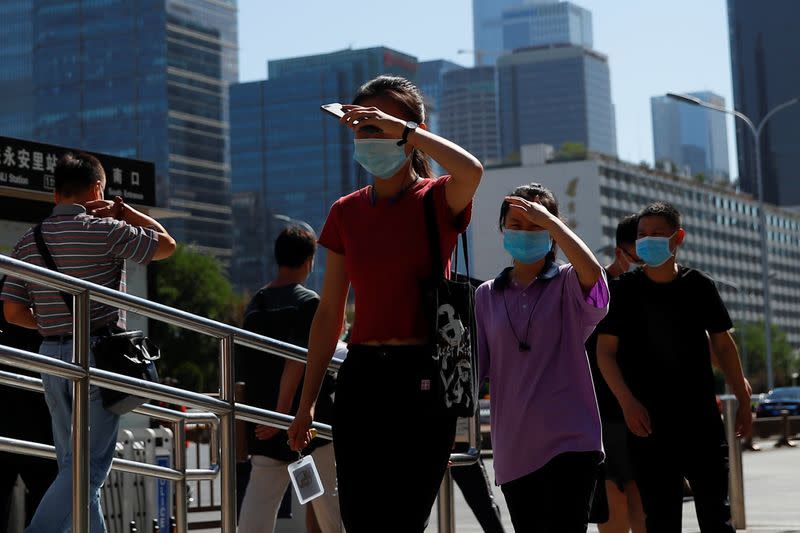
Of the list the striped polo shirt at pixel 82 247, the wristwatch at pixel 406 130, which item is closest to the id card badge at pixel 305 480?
the striped polo shirt at pixel 82 247

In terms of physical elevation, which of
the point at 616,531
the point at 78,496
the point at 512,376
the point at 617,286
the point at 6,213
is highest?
the point at 6,213

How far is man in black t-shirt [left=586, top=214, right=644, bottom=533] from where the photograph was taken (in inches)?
277

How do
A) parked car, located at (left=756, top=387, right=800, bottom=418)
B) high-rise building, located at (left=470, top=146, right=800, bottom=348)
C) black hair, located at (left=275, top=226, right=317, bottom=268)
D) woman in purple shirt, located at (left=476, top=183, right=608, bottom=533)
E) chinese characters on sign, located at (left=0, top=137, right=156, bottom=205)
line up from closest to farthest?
1. woman in purple shirt, located at (left=476, top=183, right=608, bottom=533)
2. black hair, located at (left=275, top=226, right=317, bottom=268)
3. chinese characters on sign, located at (left=0, top=137, right=156, bottom=205)
4. parked car, located at (left=756, top=387, right=800, bottom=418)
5. high-rise building, located at (left=470, top=146, right=800, bottom=348)

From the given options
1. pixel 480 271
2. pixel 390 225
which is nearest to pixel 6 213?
pixel 390 225

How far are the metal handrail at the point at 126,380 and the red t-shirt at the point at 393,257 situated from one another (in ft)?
3.69

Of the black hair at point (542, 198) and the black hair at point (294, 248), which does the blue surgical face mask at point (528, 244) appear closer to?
the black hair at point (542, 198)

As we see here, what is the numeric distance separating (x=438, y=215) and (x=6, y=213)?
6.60 m

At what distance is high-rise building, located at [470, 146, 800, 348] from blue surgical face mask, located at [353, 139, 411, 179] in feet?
437

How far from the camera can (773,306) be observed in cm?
18225

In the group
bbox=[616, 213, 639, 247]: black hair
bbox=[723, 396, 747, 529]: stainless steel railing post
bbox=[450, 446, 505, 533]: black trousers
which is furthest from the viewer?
bbox=[723, 396, 747, 529]: stainless steel railing post

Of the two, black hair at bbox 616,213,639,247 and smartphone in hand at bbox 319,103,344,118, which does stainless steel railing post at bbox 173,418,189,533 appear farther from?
smartphone in hand at bbox 319,103,344,118

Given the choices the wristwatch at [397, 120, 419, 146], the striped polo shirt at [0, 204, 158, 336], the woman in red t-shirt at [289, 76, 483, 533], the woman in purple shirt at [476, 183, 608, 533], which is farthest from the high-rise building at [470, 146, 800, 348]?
the wristwatch at [397, 120, 419, 146]

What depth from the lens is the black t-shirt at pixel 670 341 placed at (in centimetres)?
622

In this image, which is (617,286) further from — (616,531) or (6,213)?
(6,213)
